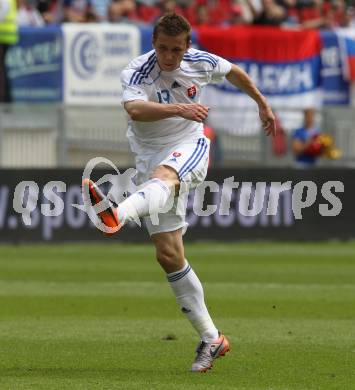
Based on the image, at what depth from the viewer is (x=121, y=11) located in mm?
24562

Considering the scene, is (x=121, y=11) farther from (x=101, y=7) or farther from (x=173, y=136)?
(x=173, y=136)

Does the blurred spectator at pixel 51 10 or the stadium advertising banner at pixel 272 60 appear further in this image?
the blurred spectator at pixel 51 10

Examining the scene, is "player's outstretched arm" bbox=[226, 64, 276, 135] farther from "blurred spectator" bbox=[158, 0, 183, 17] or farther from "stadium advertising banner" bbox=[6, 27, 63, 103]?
"blurred spectator" bbox=[158, 0, 183, 17]

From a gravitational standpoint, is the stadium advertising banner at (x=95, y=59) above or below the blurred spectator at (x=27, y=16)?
below

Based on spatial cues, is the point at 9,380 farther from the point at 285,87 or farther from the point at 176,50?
the point at 285,87

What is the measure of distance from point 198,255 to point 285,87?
259 inches

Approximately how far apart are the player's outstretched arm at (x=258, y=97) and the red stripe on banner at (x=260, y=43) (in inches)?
554

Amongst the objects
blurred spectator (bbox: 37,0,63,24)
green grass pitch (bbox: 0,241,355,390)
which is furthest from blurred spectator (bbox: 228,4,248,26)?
green grass pitch (bbox: 0,241,355,390)

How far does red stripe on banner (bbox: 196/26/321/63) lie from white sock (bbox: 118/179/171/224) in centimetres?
1503

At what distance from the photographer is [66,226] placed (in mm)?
20000

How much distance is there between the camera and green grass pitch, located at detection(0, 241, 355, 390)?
A: 8555 mm

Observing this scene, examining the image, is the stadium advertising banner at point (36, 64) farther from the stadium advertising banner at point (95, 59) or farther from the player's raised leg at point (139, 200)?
the player's raised leg at point (139, 200)

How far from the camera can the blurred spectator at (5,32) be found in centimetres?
2125

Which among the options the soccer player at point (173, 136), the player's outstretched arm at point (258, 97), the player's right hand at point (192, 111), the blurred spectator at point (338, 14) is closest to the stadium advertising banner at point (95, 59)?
the blurred spectator at point (338, 14)
